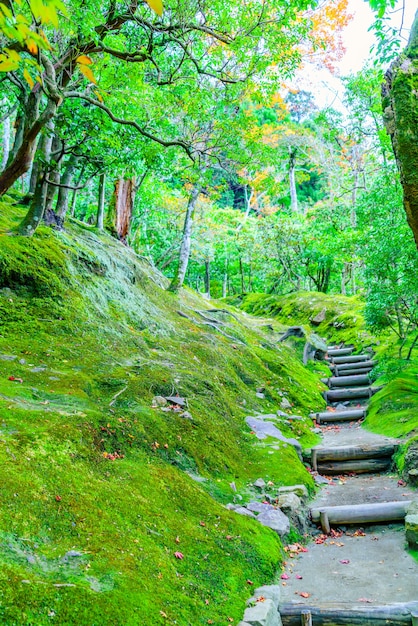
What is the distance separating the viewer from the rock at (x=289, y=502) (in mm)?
7258

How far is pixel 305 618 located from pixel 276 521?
1891mm

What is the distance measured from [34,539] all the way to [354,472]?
7.96m

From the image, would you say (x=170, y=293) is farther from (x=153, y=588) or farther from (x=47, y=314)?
(x=153, y=588)

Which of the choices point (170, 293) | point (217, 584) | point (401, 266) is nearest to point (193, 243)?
point (170, 293)

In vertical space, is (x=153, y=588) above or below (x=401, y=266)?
below

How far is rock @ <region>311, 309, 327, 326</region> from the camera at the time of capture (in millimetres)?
24902

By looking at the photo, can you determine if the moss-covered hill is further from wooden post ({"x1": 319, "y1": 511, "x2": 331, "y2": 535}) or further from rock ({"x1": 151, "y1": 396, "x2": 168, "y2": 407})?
wooden post ({"x1": 319, "y1": 511, "x2": 331, "y2": 535})

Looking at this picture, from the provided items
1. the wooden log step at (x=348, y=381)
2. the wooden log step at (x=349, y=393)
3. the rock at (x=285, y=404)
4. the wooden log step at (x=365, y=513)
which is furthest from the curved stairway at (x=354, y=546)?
the wooden log step at (x=348, y=381)

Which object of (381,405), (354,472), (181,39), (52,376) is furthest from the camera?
(381,405)

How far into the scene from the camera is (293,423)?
1151 centimetres

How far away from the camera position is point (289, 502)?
24.1ft

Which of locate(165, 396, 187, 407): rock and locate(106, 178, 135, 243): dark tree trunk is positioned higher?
locate(106, 178, 135, 243): dark tree trunk

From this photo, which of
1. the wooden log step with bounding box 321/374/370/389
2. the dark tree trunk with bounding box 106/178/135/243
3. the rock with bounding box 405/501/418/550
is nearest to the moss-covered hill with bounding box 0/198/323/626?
the rock with bounding box 405/501/418/550

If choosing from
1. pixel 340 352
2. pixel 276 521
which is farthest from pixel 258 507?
pixel 340 352
